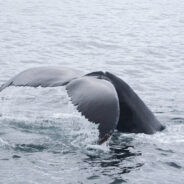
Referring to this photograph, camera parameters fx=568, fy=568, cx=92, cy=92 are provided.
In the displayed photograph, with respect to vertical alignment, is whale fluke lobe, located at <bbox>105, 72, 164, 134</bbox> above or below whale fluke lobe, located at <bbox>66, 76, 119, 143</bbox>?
below

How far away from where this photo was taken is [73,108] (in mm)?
9539

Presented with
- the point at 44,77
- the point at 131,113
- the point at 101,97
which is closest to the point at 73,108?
the point at 131,113

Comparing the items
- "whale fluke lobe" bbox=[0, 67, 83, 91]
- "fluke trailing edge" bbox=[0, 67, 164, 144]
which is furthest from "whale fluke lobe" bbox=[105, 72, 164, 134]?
"whale fluke lobe" bbox=[0, 67, 83, 91]

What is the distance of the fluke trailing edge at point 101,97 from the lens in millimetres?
5531

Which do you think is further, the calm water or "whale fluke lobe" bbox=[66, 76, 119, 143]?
the calm water

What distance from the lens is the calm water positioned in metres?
6.69

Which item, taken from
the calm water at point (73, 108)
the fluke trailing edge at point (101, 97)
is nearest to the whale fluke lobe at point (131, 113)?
the fluke trailing edge at point (101, 97)

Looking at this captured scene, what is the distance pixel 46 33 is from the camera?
2138cm

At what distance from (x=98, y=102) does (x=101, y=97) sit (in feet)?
0.35

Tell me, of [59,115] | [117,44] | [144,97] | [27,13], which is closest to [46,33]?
[117,44]

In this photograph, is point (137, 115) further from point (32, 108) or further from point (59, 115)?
point (32, 108)

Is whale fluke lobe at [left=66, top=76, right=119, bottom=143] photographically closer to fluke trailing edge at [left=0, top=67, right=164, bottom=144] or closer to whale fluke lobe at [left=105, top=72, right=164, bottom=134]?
fluke trailing edge at [left=0, top=67, right=164, bottom=144]

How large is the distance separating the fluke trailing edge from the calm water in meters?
0.24

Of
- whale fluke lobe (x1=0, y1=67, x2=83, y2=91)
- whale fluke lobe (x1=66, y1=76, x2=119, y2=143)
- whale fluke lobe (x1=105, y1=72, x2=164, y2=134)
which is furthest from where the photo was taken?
whale fluke lobe (x1=105, y1=72, x2=164, y2=134)
